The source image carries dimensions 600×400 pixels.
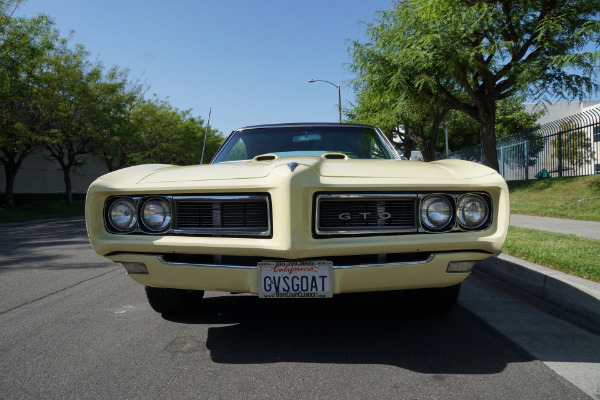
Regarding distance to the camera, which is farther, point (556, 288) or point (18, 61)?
point (18, 61)

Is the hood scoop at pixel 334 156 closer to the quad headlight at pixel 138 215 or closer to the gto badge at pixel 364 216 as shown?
the gto badge at pixel 364 216

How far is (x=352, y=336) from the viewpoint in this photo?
3.07 m

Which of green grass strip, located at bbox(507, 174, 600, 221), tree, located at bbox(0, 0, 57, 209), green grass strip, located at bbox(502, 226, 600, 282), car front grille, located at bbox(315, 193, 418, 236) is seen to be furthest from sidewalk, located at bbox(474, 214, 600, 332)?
tree, located at bbox(0, 0, 57, 209)

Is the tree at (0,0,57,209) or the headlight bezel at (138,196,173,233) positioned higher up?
the tree at (0,0,57,209)

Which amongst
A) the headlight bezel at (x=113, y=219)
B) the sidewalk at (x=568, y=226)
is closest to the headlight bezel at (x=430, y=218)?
the headlight bezel at (x=113, y=219)

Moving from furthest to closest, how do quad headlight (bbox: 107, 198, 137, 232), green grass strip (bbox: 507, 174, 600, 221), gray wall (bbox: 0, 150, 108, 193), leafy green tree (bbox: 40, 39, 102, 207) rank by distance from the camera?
gray wall (bbox: 0, 150, 108, 193)
leafy green tree (bbox: 40, 39, 102, 207)
green grass strip (bbox: 507, 174, 600, 221)
quad headlight (bbox: 107, 198, 137, 232)

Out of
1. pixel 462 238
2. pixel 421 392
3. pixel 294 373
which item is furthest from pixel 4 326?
pixel 462 238

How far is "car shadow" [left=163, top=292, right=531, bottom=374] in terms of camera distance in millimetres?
2678

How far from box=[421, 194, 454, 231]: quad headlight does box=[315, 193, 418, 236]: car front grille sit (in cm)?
6

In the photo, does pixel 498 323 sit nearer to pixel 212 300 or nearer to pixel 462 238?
pixel 462 238

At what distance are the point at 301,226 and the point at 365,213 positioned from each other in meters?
0.42

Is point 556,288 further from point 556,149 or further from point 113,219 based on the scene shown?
point 556,149

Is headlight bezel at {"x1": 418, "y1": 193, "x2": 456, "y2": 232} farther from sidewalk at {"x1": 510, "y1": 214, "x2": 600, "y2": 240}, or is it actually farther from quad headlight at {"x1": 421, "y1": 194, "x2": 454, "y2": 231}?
sidewalk at {"x1": 510, "y1": 214, "x2": 600, "y2": 240}

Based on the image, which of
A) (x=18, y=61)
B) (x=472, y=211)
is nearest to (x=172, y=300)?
(x=472, y=211)
